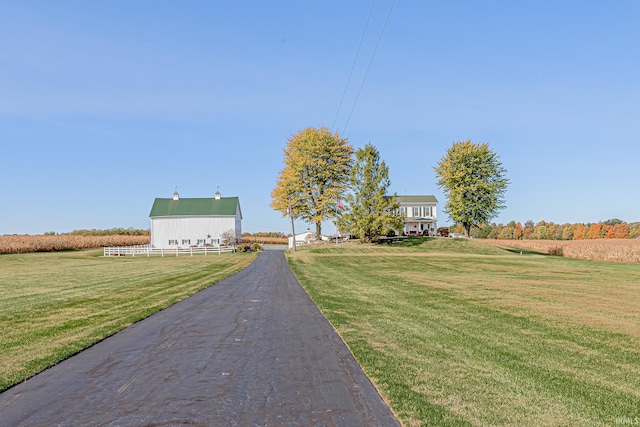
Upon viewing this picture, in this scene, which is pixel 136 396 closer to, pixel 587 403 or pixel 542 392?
pixel 542 392

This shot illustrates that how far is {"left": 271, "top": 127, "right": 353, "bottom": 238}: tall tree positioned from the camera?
60.8 meters

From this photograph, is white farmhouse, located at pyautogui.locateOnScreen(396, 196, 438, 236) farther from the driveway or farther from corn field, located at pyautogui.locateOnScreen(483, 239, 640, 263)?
the driveway

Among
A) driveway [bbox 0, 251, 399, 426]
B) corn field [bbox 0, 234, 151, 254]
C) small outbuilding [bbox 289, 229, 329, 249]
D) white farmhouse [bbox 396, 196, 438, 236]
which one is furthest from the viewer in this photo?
white farmhouse [bbox 396, 196, 438, 236]

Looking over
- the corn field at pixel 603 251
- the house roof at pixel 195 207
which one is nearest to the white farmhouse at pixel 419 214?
the corn field at pixel 603 251

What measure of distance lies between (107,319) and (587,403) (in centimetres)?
1114

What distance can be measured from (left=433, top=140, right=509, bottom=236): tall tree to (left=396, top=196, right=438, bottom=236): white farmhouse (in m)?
12.9

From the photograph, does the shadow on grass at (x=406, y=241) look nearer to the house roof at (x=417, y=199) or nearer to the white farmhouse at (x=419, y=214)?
the white farmhouse at (x=419, y=214)

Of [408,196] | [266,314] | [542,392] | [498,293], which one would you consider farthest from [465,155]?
[542,392]

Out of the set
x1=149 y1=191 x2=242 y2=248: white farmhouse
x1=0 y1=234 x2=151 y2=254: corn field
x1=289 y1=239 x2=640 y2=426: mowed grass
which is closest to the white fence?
x1=149 y1=191 x2=242 y2=248: white farmhouse

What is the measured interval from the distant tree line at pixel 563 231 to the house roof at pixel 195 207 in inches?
1978

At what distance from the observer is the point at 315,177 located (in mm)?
62469

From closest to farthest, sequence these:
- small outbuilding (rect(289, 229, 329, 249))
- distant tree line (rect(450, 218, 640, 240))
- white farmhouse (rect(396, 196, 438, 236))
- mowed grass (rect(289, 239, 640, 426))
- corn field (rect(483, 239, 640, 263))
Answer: mowed grass (rect(289, 239, 640, 426))
corn field (rect(483, 239, 640, 263))
small outbuilding (rect(289, 229, 329, 249))
white farmhouse (rect(396, 196, 438, 236))
distant tree line (rect(450, 218, 640, 240))

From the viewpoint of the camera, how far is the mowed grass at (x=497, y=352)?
5.05m

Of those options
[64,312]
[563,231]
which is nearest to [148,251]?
[64,312]
